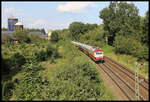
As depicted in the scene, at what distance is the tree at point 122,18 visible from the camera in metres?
24.3

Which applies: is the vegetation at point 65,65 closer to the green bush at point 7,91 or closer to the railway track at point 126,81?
the green bush at point 7,91

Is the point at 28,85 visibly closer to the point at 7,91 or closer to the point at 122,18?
the point at 7,91

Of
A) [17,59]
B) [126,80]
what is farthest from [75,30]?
[126,80]

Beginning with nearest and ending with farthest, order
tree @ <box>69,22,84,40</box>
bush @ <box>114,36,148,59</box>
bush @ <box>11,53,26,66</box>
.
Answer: bush @ <box>114,36,148,59</box>, bush @ <box>11,53,26,66</box>, tree @ <box>69,22,84,40</box>

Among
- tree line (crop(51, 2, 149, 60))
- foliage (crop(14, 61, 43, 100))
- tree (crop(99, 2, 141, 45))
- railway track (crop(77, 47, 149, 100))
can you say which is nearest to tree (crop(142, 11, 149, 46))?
tree line (crop(51, 2, 149, 60))

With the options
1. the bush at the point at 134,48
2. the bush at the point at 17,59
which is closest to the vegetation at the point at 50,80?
the bush at the point at 17,59

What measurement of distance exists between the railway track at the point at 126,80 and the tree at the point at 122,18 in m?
6.32

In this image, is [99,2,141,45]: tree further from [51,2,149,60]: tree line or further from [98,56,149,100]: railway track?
[98,56,149,100]: railway track

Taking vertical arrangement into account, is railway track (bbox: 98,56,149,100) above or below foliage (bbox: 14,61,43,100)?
below

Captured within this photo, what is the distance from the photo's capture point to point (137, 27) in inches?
957

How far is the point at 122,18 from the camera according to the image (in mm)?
31812

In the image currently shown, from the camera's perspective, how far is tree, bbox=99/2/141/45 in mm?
24322

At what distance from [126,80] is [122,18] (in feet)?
64.8

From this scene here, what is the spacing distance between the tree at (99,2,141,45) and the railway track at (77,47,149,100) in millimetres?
6315
